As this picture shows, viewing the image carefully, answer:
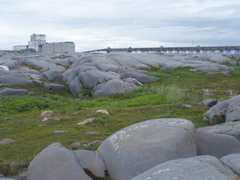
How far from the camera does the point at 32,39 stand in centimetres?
11369

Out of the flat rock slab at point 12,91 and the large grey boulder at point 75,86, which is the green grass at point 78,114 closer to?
the large grey boulder at point 75,86

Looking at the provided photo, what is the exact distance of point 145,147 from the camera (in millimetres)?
8438

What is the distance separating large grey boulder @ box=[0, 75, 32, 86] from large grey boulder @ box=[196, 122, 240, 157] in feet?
71.5

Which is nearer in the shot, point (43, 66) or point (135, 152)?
point (135, 152)

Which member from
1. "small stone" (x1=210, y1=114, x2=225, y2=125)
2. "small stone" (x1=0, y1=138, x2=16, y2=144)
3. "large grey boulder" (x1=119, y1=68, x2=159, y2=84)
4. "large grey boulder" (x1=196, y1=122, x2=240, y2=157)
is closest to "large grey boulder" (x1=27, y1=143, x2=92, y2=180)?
"large grey boulder" (x1=196, y1=122, x2=240, y2=157)

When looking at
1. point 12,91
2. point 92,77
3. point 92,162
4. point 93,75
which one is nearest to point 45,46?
point 93,75

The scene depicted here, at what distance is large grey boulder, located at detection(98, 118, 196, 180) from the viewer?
8211 millimetres

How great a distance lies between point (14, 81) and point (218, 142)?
75.1 ft


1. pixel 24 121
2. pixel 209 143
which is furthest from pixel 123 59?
pixel 209 143

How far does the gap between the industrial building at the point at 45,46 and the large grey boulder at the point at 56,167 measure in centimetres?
9182

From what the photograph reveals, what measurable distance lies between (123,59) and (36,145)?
113 ft

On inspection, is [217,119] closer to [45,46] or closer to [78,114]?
[78,114]

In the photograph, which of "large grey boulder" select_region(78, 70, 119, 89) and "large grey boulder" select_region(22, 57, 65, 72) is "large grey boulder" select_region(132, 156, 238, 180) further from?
"large grey boulder" select_region(22, 57, 65, 72)

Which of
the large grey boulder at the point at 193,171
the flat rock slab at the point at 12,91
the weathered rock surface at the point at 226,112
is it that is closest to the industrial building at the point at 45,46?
the flat rock slab at the point at 12,91
